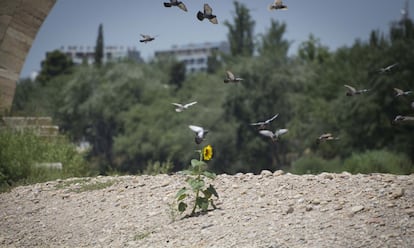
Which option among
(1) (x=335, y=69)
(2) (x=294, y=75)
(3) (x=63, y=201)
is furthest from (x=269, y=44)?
(3) (x=63, y=201)

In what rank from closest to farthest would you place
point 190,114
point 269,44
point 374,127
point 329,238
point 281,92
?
point 329,238, point 374,127, point 281,92, point 190,114, point 269,44

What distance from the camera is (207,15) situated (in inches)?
207

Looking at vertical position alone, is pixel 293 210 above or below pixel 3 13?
below

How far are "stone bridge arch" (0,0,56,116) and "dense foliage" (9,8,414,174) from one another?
19.4 metres

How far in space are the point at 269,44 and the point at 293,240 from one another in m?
36.4

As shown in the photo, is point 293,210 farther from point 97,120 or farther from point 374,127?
point 97,120

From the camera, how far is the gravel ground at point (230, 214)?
403 cm

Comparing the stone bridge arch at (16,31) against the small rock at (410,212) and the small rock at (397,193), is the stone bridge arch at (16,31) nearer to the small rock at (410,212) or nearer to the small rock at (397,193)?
the small rock at (397,193)

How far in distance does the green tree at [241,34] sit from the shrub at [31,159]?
103 feet

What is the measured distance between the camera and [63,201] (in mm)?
5898

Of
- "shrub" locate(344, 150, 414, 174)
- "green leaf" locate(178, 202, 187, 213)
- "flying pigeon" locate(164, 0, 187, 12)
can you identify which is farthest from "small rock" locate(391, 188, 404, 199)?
"shrub" locate(344, 150, 414, 174)

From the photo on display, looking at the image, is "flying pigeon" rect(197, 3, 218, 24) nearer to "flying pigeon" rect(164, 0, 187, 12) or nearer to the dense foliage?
"flying pigeon" rect(164, 0, 187, 12)

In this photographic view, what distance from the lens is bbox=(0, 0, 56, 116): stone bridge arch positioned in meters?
7.46

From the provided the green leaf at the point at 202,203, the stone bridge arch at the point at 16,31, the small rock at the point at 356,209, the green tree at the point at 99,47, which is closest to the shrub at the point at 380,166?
the small rock at the point at 356,209
